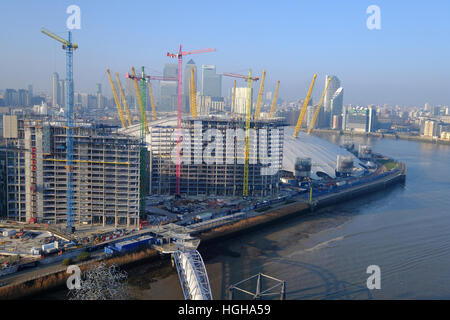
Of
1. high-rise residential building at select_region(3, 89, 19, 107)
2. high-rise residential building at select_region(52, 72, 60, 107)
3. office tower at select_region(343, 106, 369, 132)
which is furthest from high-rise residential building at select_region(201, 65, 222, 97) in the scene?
high-rise residential building at select_region(3, 89, 19, 107)

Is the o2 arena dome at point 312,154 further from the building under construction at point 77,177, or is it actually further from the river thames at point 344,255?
the building under construction at point 77,177

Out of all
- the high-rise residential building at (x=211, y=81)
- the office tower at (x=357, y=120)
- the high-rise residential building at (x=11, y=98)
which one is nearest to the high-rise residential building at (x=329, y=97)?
the office tower at (x=357, y=120)

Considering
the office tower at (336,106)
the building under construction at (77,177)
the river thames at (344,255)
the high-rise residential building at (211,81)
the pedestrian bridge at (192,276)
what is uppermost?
the high-rise residential building at (211,81)

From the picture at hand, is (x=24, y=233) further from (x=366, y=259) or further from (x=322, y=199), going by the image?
(x=322, y=199)

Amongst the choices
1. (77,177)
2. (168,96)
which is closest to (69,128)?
(77,177)

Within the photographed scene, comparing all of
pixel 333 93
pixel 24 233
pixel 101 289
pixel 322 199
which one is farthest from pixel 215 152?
pixel 333 93

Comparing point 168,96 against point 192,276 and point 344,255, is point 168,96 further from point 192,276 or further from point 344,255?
point 192,276
